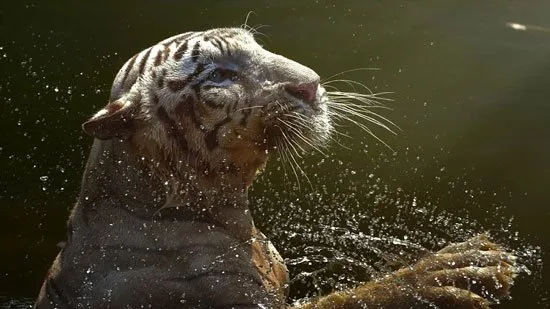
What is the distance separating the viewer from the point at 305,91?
10.1ft

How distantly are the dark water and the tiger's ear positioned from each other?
102 centimetres

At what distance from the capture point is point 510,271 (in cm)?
341

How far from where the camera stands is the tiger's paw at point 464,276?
3.17 m

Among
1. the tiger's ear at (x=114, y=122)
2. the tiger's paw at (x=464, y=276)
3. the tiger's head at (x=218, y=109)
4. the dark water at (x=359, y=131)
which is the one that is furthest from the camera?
the dark water at (x=359, y=131)

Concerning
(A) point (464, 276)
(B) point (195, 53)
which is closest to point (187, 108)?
(B) point (195, 53)

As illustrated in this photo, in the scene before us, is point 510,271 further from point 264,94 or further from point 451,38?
point 451,38

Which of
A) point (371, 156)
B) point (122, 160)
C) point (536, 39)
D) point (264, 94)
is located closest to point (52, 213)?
point (371, 156)

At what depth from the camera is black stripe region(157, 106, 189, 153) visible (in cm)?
312

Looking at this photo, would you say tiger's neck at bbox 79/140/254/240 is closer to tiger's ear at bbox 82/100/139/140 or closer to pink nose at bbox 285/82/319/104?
tiger's ear at bbox 82/100/139/140

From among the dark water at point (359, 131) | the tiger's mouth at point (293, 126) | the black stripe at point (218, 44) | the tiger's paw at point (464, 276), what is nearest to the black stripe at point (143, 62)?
the black stripe at point (218, 44)

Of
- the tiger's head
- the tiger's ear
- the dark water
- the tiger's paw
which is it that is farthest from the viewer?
the dark water

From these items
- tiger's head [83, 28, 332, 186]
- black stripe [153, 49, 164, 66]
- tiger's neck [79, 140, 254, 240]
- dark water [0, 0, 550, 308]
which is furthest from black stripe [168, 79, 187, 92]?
dark water [0, 0, 550, 308]

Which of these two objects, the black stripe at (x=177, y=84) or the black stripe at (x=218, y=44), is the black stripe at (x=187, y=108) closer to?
the black stripe at (x=177, y=84)

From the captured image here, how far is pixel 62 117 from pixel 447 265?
12.3ft
